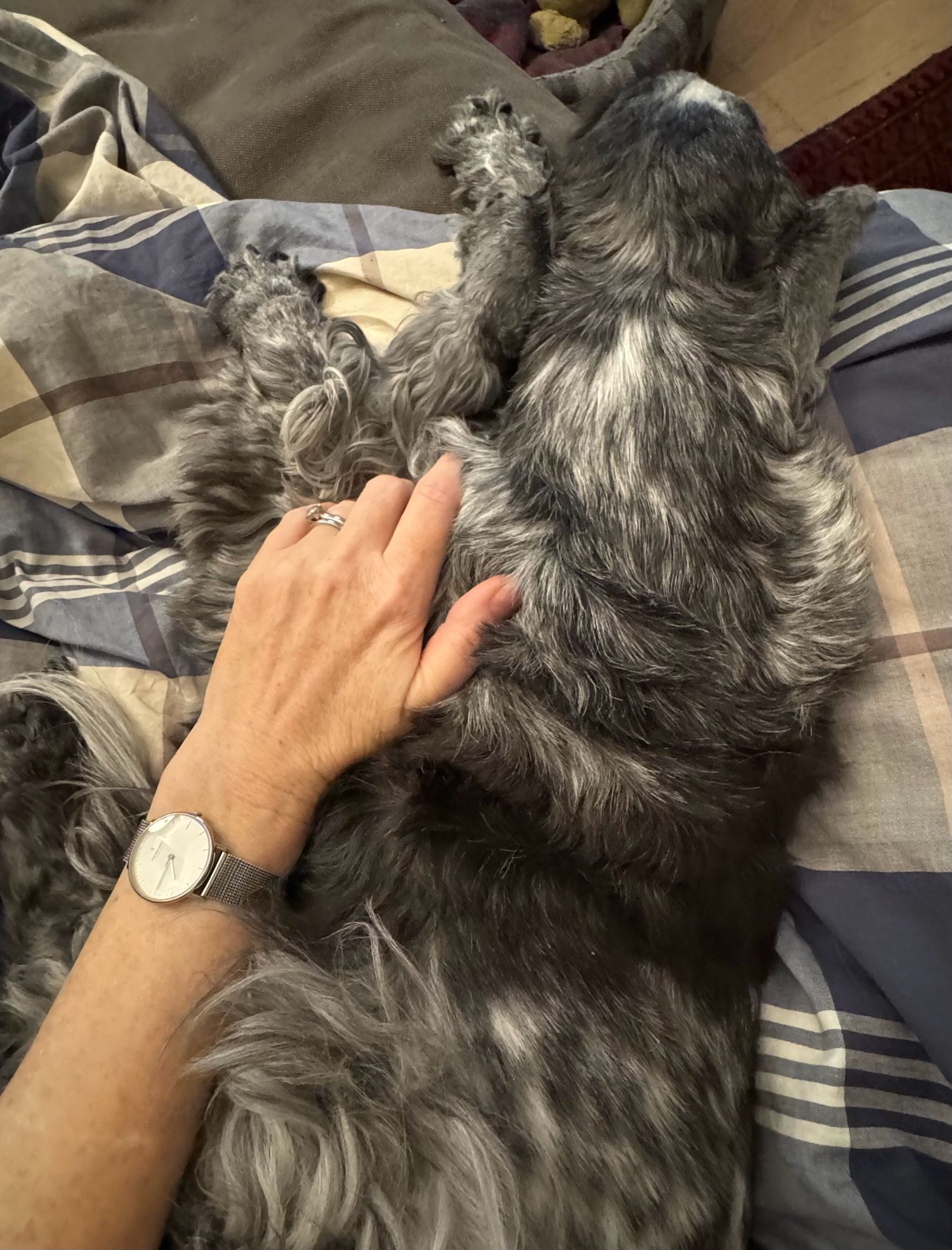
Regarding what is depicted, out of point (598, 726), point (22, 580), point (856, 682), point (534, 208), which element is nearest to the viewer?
point (598, 726)

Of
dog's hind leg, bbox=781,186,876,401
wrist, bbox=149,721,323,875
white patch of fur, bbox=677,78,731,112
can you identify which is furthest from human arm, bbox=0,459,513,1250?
white patch of fur, bbox=677,78,731,112

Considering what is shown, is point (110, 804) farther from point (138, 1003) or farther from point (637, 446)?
point (637, 446)

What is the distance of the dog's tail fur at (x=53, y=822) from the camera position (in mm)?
1335

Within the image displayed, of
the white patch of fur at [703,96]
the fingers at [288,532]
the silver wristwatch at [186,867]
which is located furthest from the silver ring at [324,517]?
the white patch of fur at [703,96]

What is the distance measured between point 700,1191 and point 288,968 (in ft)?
2.08

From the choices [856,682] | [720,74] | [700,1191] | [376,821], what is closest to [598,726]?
[376,821]

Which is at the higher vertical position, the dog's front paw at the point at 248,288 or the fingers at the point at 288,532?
the dog's front paw at the point at 248,288

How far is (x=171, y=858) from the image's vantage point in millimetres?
1187

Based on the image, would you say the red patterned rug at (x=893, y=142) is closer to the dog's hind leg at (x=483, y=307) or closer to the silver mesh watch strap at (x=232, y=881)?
the dog's hind leg at (x=483, y=307)

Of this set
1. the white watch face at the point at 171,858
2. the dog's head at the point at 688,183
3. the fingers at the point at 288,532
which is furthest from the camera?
the fingers at the point at 288,532

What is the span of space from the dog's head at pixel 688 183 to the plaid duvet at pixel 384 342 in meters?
0.25

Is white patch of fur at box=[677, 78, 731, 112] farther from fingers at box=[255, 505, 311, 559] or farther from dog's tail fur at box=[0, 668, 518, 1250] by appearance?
dog's tail fur at box=[0, 668, 518, 1250]

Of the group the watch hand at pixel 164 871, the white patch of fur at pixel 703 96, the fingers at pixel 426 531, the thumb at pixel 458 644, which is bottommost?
the watch hand at pixel 164 871

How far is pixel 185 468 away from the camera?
159 cm
